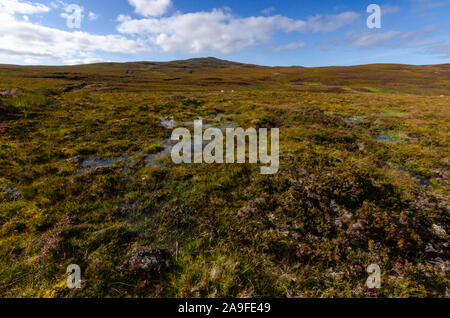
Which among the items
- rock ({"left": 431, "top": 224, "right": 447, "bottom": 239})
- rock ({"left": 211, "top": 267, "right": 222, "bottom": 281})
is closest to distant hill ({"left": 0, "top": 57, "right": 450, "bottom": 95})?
rock ({"left": 431, "top": 224, "right": 447, "bottom": 239})

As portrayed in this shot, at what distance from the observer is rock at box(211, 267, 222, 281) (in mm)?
4090

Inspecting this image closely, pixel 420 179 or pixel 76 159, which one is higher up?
pixel 76 159

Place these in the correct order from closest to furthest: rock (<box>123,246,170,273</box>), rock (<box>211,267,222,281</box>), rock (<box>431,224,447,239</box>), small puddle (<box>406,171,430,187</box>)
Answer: rock (<box>211,267,222,281</box>) < rock (<box>123,246,170,273</box>) < rock (<box>431,224,447,239</box>) < small puddle (<box>406,171,430,187</box>)

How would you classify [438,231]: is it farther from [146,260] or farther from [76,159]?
[76,159]

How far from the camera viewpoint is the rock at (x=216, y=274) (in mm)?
4090

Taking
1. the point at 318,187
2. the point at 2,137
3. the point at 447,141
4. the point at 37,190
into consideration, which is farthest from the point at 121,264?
the point at 447,141

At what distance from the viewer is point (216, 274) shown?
4137mm

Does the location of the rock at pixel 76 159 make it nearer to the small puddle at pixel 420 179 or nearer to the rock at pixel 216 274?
the rock at pixel 216 274

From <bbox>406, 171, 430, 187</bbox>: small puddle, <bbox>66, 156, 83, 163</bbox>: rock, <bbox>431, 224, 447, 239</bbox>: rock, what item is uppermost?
<bbox>66, 156, 83, 163</bbox>: rock

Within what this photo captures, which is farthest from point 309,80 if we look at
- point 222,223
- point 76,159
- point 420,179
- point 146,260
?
point 146,260

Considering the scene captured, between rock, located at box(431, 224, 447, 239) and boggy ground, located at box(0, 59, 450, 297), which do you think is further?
rock, located at box(431, 224, 447, 239)

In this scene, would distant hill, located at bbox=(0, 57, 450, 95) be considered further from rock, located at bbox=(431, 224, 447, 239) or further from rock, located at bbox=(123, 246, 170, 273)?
rock, located at bbox=(123, 246, 170, 273)
